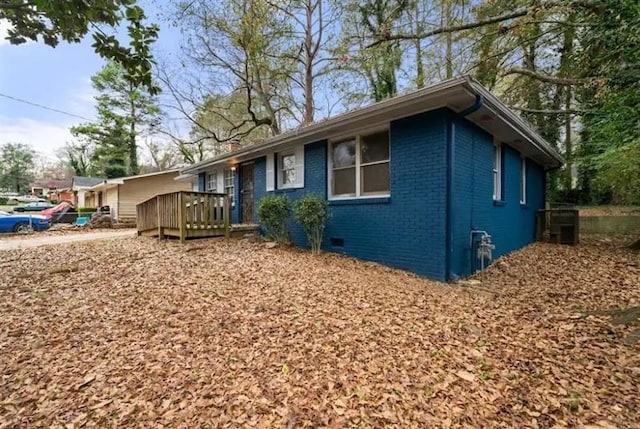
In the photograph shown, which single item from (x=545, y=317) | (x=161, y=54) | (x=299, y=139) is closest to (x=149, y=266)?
(x=299, y=139)

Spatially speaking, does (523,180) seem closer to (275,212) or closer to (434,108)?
(434,108)

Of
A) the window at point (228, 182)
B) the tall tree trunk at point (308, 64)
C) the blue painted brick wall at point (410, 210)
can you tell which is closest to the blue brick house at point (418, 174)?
the blue painted brick wall at point (410, 210)

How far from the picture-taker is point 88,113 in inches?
944

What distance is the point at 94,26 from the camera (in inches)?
126

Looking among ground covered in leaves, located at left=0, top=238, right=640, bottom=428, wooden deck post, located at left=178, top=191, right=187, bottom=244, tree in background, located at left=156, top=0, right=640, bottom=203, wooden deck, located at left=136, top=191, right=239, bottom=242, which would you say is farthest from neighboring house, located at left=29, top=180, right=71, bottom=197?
ground covered in leaves, located at left=0, top=238, right=640, bottom=428

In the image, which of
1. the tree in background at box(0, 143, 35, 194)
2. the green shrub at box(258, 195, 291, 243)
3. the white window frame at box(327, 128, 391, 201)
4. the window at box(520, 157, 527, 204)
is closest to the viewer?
the white window frame at box(327, 128, 391, 201)

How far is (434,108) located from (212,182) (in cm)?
873

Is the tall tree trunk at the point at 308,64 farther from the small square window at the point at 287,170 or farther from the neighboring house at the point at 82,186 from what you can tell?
the neighboring house at the point at 82,186

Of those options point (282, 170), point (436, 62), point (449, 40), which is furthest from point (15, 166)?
point (449, 40)

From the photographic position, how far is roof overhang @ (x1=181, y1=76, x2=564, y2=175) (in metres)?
4.45

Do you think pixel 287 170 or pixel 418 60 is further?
pixel 418 60

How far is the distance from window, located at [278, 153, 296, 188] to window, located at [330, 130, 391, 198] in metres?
1.53

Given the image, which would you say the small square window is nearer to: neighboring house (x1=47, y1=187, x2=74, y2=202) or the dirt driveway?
the dirt driveway

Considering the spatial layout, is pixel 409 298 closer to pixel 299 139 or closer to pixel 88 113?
pixel 299 139
